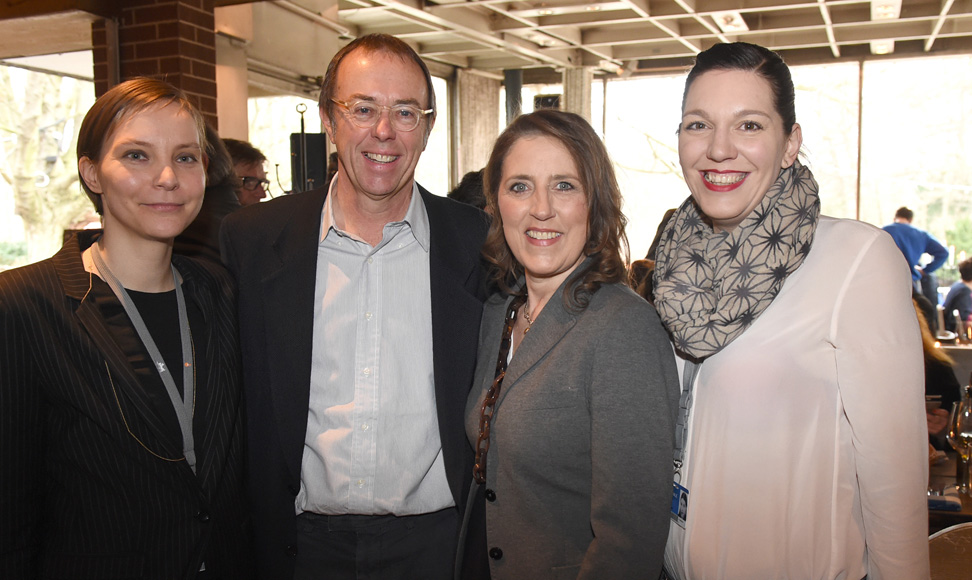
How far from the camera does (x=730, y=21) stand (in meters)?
9.05

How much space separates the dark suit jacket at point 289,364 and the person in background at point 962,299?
732cm

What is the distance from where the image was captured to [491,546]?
172cm

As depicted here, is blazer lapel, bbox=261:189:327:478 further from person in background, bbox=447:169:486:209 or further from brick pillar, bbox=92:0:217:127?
brick pillar, bbox=92:0:217:127

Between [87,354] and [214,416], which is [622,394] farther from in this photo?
[87,354]

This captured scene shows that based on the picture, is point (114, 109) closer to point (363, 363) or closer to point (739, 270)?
point (363, 363)

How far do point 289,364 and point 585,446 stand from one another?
0.83 m

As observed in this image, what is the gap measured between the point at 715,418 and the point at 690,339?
0.60ft

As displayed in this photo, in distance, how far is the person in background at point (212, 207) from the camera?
2.38 m

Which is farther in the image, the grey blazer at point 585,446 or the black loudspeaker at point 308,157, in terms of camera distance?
the black loudspeaker at point 308,157

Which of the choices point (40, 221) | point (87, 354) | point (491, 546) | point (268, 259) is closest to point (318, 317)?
point (268, 259)

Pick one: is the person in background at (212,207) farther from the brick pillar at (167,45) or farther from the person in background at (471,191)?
the brick pillar at (167,45)

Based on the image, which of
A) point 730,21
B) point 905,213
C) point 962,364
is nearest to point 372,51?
point 962,364

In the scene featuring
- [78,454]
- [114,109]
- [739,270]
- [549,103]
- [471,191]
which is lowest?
[78,454]

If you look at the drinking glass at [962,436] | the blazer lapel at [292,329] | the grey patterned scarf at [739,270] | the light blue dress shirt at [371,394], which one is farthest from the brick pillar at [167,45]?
the drinking glass at [962,436]
